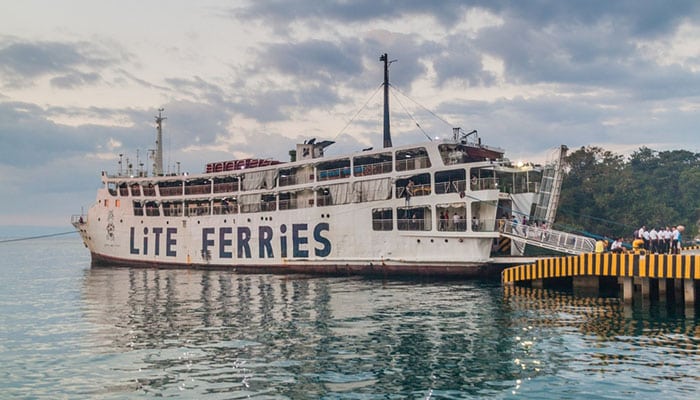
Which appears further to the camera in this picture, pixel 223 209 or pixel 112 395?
pixel 223 209

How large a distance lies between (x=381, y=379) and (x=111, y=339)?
35.7 ft

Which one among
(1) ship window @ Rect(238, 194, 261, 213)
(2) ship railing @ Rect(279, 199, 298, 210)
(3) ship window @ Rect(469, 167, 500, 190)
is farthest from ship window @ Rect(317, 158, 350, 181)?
(3) ship window @ Rect(469, 167, 500, 190)

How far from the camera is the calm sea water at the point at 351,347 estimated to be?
1480 centimetres

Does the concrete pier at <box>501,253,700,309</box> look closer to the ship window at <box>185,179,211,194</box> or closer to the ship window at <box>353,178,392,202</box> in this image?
the ship window at <box>353,178,392,202</box>

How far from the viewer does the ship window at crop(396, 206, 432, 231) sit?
39094mm

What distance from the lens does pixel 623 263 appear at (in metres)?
26.9

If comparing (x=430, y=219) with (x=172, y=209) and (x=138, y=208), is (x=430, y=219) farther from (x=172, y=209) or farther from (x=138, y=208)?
(x=138, y=208)

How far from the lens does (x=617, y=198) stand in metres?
68.0

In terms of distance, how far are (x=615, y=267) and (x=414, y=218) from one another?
50.1 ft

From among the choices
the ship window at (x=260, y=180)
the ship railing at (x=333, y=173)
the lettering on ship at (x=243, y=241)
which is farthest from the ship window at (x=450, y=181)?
the ship window at (x=260, y=180)

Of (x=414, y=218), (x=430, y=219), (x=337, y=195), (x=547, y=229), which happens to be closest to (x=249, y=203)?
(x=337, y=195)

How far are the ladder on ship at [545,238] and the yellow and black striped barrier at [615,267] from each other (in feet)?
7.66

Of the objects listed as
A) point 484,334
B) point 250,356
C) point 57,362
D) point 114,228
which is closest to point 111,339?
point 57,362

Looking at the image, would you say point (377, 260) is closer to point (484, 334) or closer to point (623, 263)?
point (623, 263)
